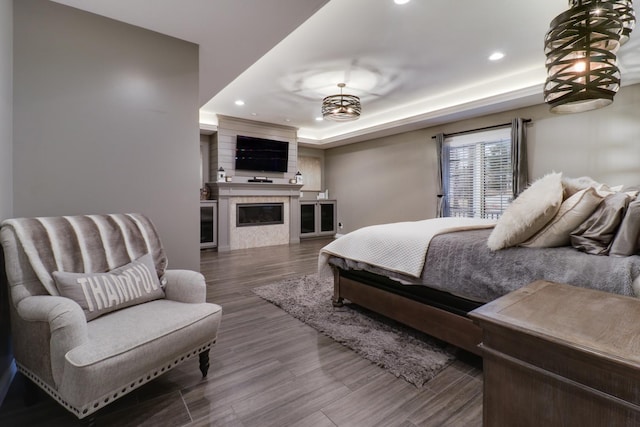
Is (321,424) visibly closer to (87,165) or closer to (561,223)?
(561,223)

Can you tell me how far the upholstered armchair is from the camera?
1246 millimetres

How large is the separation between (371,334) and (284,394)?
0.88 m

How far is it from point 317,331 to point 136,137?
212cm

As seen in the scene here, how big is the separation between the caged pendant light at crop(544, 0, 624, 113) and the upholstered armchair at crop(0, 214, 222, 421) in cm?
265

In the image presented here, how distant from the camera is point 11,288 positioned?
1.50 m

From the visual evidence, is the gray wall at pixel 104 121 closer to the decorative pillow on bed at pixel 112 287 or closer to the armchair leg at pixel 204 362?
the decorative pillow on bed at pixel 112 287

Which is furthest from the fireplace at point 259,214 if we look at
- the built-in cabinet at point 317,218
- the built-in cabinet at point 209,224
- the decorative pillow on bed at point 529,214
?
the decorative pillow on bed at point 529,214

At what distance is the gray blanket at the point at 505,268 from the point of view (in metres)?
1.36

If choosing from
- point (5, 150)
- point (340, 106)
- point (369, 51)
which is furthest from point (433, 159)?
point (5, 150)

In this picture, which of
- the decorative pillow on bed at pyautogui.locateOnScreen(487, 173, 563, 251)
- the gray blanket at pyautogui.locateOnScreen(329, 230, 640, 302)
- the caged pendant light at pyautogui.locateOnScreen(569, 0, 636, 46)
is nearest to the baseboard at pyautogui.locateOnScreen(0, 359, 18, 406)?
the gray blanket at pyautogui.locateOnScreen(329, 230, 640, 302)

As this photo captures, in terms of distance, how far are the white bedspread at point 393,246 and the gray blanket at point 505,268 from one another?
7 cm

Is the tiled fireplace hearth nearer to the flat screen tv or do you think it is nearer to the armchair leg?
the flat screen tv

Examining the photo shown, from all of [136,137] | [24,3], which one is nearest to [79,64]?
[24,3]

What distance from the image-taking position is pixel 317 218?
7875mm
